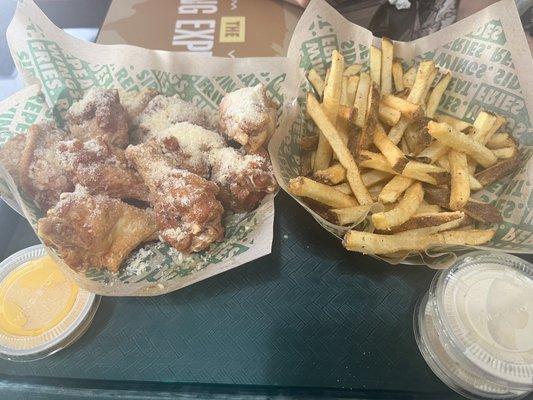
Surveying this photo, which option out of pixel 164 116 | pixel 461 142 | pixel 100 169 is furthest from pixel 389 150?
pixel 100 169

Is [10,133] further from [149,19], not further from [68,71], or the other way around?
[149,19]

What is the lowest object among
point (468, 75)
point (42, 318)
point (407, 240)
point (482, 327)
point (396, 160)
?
point (42, 318)

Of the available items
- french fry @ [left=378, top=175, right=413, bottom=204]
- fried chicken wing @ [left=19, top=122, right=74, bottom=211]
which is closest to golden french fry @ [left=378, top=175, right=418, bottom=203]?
french fry @ [left=378, top=175, right=413, bottom=204]

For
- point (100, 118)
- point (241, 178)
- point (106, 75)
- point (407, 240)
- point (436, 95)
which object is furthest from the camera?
point (106, 75)

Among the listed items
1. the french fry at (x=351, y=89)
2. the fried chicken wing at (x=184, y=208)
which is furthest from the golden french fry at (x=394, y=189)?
the fried chicken wing at (x=184, y=208)

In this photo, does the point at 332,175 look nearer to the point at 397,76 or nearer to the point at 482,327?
the point at 397,76
